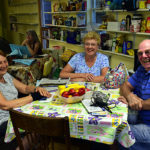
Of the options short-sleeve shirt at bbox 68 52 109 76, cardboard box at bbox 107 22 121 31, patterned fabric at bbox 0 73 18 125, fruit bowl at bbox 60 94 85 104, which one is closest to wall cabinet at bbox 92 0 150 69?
cardboard box at bbox 107 22 121 31

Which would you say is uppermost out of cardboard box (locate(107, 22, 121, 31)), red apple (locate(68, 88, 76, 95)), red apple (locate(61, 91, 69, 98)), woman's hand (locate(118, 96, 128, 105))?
cardboard box (locate(107, 22, 121, 31))

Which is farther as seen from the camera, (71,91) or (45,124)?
(71,91)

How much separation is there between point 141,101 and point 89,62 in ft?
3.28

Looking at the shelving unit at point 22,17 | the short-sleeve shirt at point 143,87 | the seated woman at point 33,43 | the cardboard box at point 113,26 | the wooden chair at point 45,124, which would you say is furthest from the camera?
the shelving unit at point 22,17

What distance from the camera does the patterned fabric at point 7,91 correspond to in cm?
152

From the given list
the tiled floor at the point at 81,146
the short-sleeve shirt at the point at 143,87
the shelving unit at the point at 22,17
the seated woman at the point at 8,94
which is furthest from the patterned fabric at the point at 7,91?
the shelving unit at the point at 22,17

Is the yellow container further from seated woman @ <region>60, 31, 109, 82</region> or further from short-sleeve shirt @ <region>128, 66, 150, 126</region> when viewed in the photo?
short-sleeve shirt @ <region>128, 66, 150, 126</region>

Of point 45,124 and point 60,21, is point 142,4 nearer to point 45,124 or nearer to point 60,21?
point 45,124

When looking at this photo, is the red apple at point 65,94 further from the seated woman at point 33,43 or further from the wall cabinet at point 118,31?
the seated woman at point 33,43

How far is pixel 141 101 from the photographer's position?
1.39m

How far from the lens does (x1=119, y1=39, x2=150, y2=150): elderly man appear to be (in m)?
1.33

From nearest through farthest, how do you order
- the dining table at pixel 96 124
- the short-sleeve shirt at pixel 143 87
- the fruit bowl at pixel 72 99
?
1. the dining table at pixel 96 124
2. the fruit bowl at pixel 72 99
3. the short-sleeve shirt at pixel 143 87

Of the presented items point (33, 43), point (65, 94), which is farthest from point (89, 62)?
point (33, 43)

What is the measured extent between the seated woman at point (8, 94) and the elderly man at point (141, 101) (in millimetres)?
677
